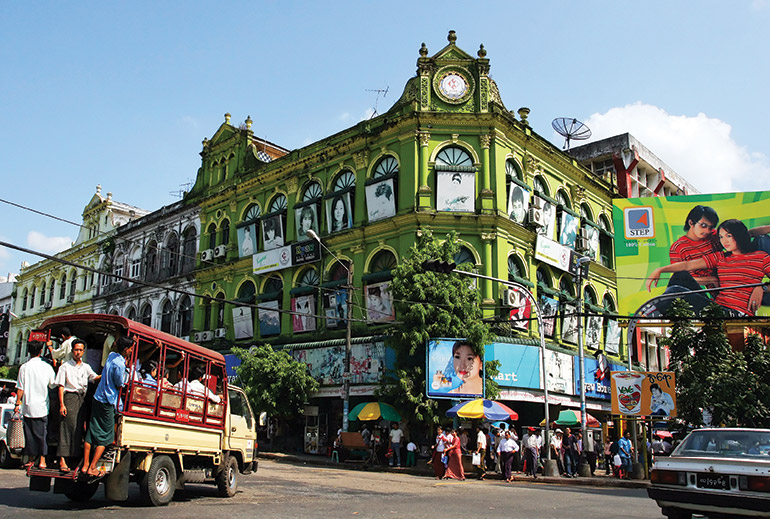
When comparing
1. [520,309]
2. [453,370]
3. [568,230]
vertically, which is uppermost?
A: [568,230]

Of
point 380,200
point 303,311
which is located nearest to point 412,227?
point 380,200

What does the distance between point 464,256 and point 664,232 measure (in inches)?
310

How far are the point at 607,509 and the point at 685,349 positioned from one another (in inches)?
450

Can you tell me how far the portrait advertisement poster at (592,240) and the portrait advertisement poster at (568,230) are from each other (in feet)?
4.82

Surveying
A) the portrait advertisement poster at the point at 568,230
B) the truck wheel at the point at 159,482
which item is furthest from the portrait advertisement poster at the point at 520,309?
the truck wheel at the point at 159,482

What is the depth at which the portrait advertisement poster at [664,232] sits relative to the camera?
26484 millimetres

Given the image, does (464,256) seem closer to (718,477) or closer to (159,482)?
(159,482)

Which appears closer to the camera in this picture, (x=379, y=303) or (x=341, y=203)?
(x=379, y=303)

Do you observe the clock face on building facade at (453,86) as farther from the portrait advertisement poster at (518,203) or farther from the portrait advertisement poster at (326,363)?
the portrait advertisement poster at (326,363)

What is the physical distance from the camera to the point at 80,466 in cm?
907

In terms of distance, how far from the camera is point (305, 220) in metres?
33.1

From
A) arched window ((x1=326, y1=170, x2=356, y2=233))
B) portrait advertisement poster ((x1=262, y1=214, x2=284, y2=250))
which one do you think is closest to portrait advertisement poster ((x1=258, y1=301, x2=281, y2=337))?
portrait advertisement poster ((x1=262, y1=214, x2=284, y2=250))

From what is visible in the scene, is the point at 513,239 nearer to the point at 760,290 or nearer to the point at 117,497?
the point at 760,290

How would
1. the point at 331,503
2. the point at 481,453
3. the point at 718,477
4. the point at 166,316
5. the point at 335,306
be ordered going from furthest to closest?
1. the point at 166,316
2. the point at 335,306
3. the point at 481,453
4. the point at 331,503
5. the point at 718,477
